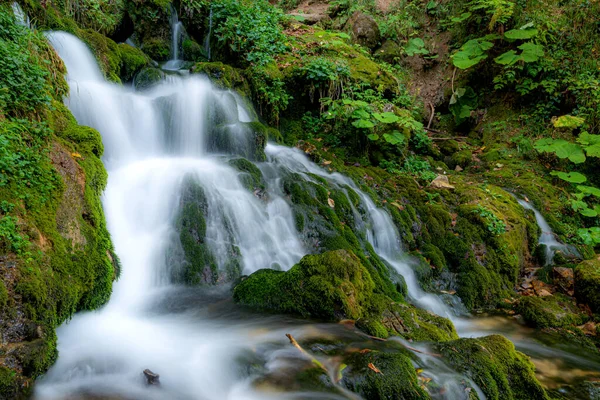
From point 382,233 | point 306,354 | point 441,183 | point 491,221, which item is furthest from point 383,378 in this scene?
point 441,183

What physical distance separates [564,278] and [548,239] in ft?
4.72

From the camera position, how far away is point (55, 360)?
2.59 m

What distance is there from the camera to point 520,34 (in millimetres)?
10281

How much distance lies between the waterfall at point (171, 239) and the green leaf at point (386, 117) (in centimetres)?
172

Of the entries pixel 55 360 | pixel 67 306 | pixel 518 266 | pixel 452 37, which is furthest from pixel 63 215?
pixel 452 37

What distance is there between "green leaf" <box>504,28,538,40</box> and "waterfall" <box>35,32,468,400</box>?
721cm

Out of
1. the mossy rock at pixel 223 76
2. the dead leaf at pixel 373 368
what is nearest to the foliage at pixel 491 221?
the dead leaf at pixel 373 368

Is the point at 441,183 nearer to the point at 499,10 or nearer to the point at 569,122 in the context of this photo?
the point at 569,122

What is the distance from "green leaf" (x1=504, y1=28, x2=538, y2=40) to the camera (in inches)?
401

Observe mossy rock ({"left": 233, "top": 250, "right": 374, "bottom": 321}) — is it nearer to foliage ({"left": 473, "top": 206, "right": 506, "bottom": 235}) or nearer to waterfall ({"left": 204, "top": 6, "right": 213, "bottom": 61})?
foliage ({"left": 473, "top": 206, "right": 506, "bottom": 235})

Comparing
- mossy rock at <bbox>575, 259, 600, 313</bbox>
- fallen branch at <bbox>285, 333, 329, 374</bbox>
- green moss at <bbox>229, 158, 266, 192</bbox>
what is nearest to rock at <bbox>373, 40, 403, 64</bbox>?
green moss at <bbox>229, 158, 266, 192</bbox>

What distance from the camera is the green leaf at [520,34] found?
10.2 metres

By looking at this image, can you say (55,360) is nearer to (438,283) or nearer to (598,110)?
(438,283)

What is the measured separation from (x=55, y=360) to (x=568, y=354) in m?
5.21
